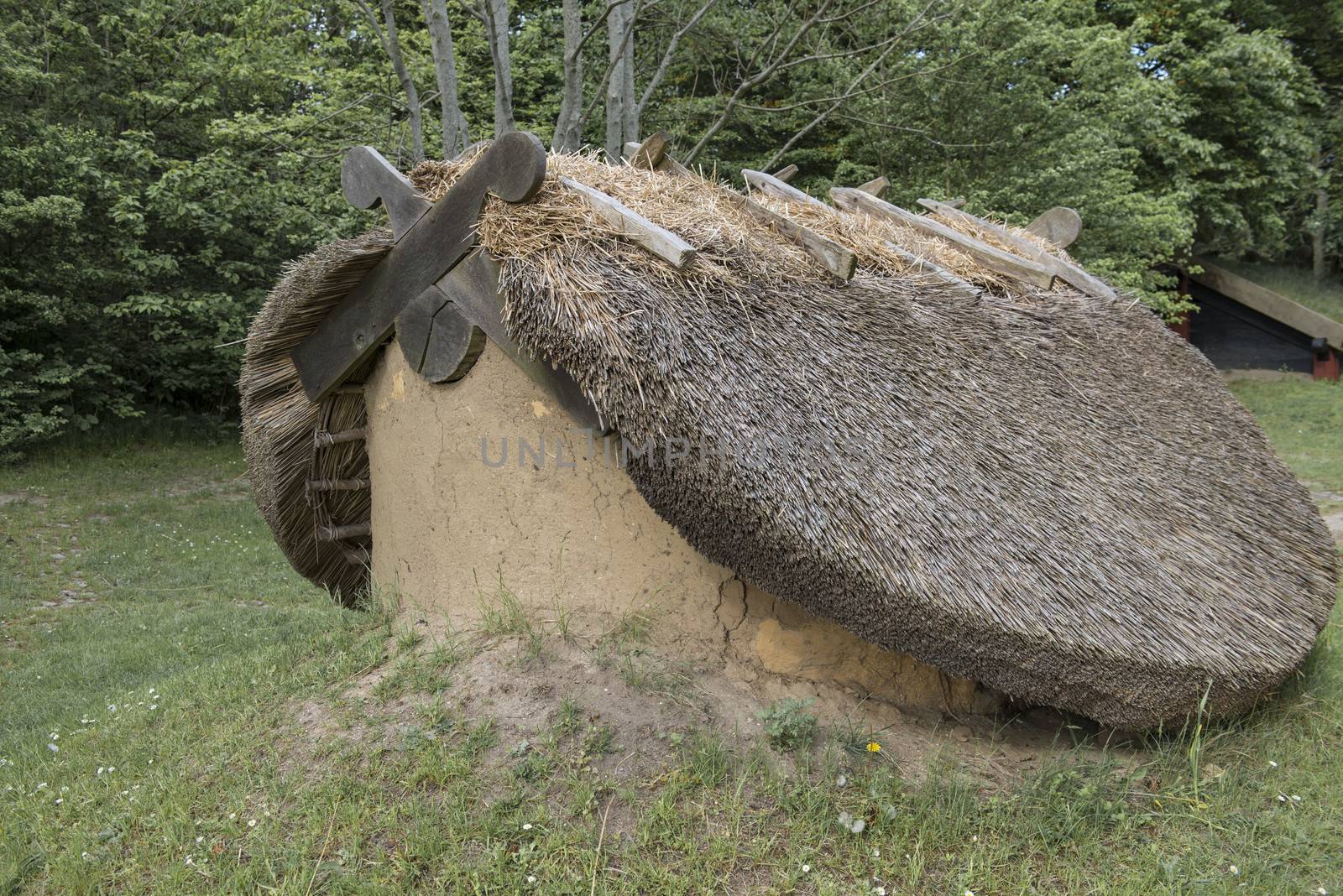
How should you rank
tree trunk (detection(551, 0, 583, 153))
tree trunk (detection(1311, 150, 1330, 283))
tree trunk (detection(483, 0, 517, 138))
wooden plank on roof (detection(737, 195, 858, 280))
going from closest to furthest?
1. wooden plank on roof (detection(737, 195, 858, 280))
2. tree trunk (detection(483, 0, 517, 138))
3. tree trunk (detection(551, 0, 583, 153))
4. tree trunk (detection(1311, 150, 1330, 283))

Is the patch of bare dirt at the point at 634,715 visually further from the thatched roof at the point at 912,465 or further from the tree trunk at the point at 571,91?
the tree trunk at the point at 571,91

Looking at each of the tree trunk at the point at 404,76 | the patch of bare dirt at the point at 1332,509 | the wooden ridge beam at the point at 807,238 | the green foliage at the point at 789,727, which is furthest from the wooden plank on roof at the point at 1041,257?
the patch of bare dirt at the point at 1332,509

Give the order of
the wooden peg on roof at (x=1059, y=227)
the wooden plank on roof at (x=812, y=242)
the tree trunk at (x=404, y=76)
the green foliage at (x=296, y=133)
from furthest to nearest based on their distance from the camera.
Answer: the green foliage at (x=296, y=133)
the tree trunk at (x=404, y=76)
the wooden peg on roof at (x=1059, y=227)
the wooden plank on roof at (x=812, y=242)

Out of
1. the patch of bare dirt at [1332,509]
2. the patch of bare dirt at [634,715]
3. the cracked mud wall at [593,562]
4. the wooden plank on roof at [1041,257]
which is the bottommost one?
the patch of bare dirt at [1332,509]

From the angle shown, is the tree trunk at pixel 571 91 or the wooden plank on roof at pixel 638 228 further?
the tree trunk at pixel 571 91

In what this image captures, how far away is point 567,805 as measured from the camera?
3.16 meters

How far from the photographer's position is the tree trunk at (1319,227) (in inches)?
729

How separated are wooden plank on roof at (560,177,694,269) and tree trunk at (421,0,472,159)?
160 inches

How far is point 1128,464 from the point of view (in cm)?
399

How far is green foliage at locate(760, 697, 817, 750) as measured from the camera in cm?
340

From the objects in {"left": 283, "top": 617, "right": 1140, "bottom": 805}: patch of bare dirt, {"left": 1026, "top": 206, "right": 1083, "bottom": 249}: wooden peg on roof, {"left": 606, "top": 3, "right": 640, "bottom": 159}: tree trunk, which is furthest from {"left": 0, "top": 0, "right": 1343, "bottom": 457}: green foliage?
{"left": 283, "top": 617, "right": 1140, "bottom": 805}: patch of bare dirt

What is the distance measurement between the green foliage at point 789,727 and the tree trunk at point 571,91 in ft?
16.7

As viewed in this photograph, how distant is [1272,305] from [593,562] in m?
17.8

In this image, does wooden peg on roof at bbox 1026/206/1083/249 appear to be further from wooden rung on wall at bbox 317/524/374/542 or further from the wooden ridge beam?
wooden rung on wall at bbox 317/524/374/542
